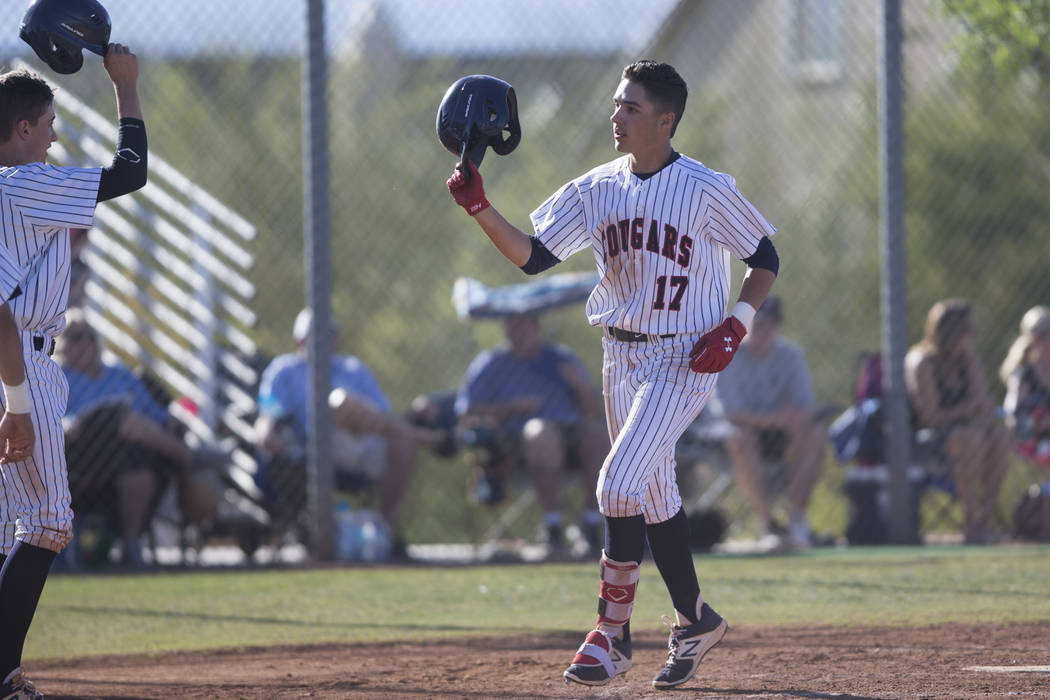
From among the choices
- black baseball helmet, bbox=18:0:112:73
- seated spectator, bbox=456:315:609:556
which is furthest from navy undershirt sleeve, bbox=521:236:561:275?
seated spectator, bbox=456:315:609:556

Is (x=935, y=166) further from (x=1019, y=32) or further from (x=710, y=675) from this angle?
(x=710, y=675)

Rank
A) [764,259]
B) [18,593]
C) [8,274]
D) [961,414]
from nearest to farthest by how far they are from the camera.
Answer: [8,274] → [18,593] → [764,259] → [961,414]

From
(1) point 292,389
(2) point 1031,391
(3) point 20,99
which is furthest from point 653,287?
(2) point 1031,391

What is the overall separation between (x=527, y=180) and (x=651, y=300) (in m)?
11.5

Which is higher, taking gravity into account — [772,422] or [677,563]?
[772,422]

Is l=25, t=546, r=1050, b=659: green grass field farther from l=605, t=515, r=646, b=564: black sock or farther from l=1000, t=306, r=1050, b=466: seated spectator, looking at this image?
l=605, t=515, r=646, b=564: black sock

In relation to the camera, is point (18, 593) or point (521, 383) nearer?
point (18, 593)

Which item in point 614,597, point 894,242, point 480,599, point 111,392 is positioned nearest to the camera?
point 614,597

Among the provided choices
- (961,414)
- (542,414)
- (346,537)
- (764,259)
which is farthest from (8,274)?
(961,414)

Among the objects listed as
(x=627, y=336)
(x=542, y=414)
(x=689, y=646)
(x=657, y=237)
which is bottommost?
(x=542, y=414)

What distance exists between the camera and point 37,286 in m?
3.95

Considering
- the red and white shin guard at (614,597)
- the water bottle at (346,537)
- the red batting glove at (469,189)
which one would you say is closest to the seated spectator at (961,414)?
the water bottle at (346,537)

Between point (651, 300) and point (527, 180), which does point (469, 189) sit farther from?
point (527, 180)

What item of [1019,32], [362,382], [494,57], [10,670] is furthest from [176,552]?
[1019,32]
